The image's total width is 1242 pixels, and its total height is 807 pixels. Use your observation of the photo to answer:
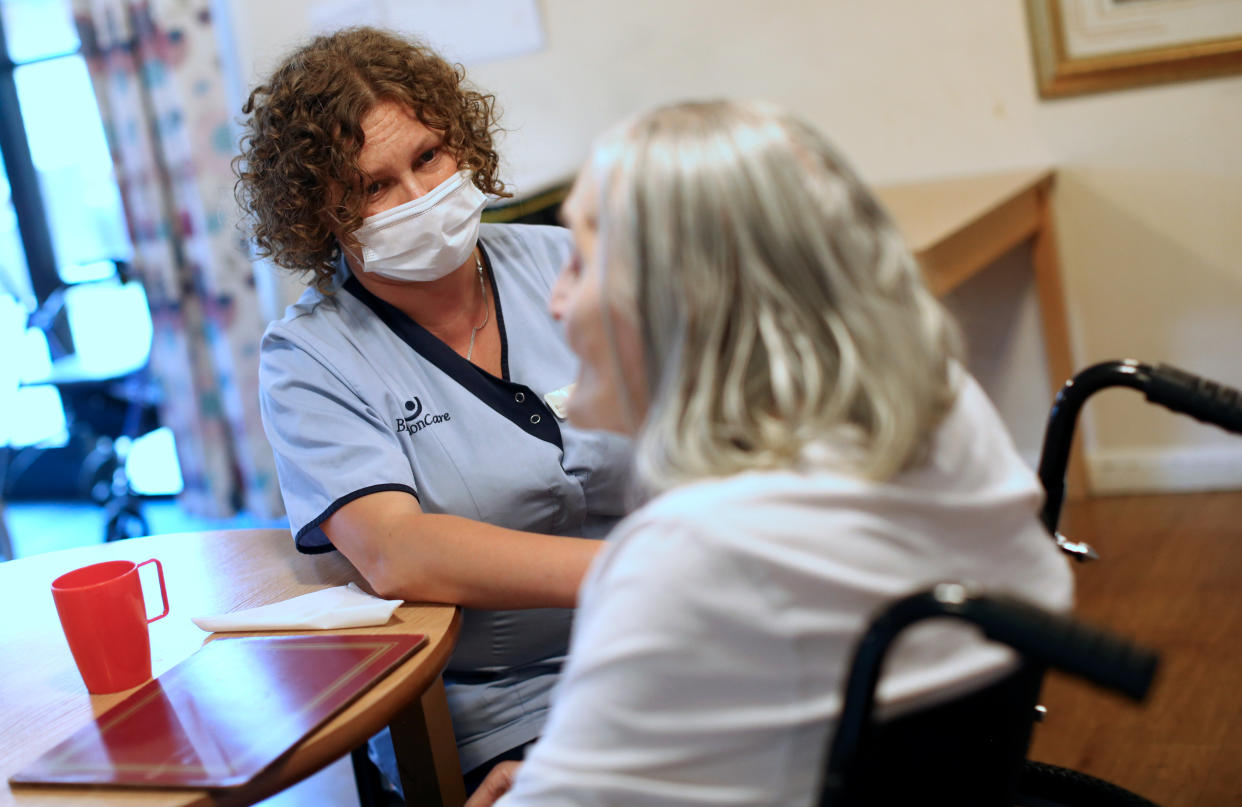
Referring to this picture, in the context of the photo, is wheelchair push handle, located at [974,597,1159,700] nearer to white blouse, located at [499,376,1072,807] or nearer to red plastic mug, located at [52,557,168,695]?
white blouse, located at [499,376,1072,807]

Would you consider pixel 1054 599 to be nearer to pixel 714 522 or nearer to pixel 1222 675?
pixel 714 522

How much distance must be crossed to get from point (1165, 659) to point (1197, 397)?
20.1 inches

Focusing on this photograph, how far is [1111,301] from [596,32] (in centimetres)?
154

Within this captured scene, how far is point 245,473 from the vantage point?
3828mm

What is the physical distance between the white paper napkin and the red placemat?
29 mm

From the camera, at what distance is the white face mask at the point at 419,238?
4.37 feet

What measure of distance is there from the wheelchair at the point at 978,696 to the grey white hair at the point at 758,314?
0.36 feet

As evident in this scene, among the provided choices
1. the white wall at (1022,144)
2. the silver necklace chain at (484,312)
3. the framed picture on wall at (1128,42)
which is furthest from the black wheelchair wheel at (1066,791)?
the framed picture on wall at (1128,42)

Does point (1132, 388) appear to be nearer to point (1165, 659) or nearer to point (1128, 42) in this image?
point (1165, 659)

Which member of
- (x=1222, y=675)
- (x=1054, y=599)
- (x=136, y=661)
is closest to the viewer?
(x=1054, y=599)

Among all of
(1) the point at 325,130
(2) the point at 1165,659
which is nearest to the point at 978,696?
(2) the point at 1165,659

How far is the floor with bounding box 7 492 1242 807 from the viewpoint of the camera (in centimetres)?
167

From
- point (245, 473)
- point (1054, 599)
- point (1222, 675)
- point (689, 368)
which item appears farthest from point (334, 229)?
point (245, 473)

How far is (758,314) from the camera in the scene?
0.65 meters
